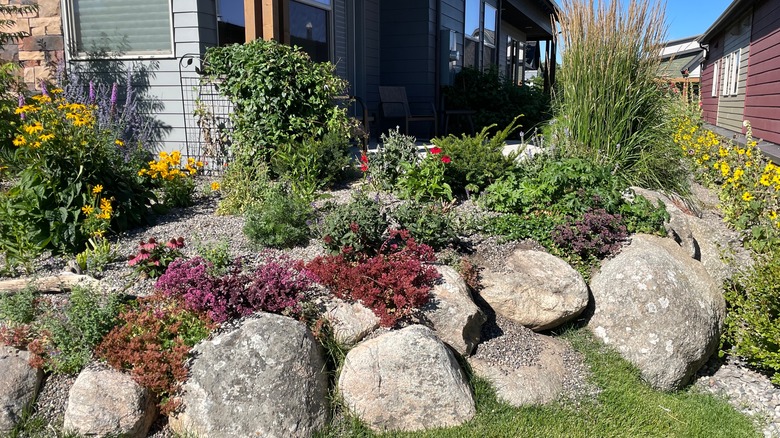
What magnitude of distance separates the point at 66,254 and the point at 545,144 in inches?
162

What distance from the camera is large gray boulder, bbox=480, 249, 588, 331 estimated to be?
11.9ft

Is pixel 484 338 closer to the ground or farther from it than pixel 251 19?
closer to the ground

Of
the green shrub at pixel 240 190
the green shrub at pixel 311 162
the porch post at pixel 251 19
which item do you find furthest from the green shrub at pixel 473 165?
the porch post at pixel 251 19

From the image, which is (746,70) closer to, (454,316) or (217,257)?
(454,316)

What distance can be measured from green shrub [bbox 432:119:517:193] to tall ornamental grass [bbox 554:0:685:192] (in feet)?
2.77

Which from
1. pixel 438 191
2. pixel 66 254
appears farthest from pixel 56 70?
pixel 438 191

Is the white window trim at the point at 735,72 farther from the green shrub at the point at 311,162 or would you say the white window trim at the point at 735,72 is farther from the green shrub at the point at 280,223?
the green shrub at the point at 280,223

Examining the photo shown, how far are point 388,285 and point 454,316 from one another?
0.38m

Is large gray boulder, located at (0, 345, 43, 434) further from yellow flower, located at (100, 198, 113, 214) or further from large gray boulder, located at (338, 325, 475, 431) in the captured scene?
large gray boulder, located at (338, 325, 475, 431)

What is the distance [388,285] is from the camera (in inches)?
126

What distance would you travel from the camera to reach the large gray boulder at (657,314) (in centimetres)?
354

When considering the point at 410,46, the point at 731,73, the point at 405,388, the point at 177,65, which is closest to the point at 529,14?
the point at 731,73

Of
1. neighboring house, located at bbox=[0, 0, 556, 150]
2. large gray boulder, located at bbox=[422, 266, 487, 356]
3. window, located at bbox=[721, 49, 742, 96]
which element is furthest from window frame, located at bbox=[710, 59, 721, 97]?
large gray boulder, located at bbox=[422, 266, 487, 356]

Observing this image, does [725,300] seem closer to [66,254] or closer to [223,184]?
[223,184]
